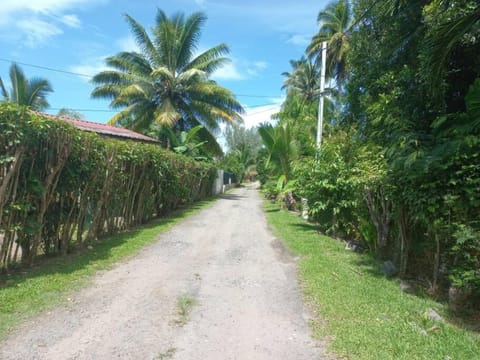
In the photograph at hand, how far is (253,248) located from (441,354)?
4784 millimetres

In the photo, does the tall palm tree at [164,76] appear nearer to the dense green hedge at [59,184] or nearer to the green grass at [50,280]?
the dense green hedge at [59,184]

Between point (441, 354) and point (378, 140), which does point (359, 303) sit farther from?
point (378, 140)

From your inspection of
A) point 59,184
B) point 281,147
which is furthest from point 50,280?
point 281,147

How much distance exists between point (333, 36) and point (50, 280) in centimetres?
2208

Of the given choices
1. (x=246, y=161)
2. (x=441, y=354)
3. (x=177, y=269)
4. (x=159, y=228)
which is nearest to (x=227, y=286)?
(x=177, y=269)

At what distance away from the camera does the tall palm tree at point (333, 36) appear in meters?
22.4

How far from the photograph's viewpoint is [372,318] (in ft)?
12.8

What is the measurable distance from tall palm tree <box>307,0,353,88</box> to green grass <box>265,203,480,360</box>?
18712 mm

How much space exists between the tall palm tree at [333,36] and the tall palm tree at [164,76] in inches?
304

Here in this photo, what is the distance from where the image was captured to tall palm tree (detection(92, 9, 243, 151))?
65.2ft

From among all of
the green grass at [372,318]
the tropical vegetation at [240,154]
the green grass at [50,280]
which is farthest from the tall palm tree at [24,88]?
the green grass at [372,318]

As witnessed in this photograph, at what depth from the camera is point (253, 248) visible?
7629mm

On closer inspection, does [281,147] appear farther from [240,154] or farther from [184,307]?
[240,154]

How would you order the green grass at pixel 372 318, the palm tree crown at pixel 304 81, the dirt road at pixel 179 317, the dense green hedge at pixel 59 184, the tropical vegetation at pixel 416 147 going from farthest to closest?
the palm tree crown at pixel 304 81, the dense green hedge at pixel 59 184, the tropical vegetation at pixel 416 147, the green grass at pixel 372 318, the dirt road at pixel 179 317
